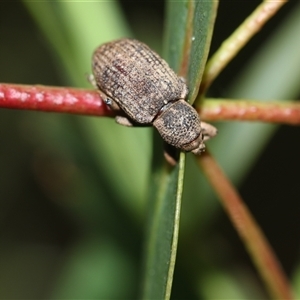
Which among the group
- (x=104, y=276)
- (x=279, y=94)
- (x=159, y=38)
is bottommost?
(x=104, y=276)

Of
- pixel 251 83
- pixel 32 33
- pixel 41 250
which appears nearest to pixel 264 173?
pixel 251 83

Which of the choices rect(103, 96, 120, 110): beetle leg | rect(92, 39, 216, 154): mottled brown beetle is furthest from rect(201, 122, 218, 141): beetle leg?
rect(103, 96, 120, 110): beetle leg

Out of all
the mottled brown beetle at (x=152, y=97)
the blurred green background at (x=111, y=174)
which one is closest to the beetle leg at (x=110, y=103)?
the mottled brown beetle at (x=152, y=97)

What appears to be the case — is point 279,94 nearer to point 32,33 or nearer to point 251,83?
point 251,83

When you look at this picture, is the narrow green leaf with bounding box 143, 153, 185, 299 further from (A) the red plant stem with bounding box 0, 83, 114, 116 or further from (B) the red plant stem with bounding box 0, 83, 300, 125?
(A) the red plant stem with bounding box 0, 83, 114, 116

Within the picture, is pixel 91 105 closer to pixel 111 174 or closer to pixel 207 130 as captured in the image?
pixel 207 130

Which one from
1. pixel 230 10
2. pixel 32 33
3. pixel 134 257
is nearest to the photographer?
pixel 230 10
